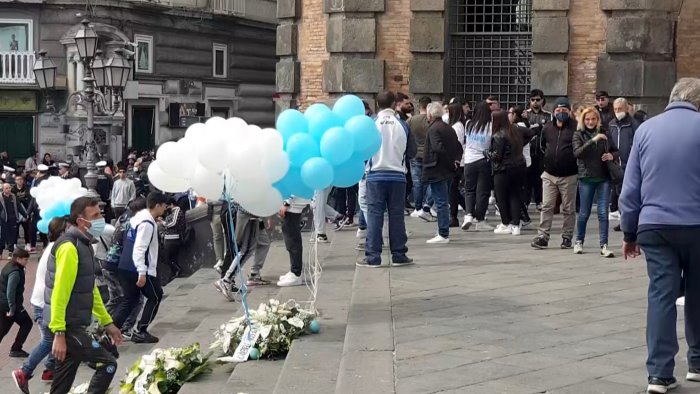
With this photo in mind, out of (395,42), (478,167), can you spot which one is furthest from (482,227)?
(395,42)

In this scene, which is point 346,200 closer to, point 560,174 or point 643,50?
point 560,174

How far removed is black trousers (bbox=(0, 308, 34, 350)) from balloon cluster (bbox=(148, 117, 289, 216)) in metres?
4.97

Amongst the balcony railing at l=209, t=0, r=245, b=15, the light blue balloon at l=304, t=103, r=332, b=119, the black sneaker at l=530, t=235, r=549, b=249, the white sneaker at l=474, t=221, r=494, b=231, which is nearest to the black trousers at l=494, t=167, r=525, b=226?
the white sneaker at l=474, t=221, r=494, b=231

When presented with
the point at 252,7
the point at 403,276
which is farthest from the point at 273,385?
the point at 252,7

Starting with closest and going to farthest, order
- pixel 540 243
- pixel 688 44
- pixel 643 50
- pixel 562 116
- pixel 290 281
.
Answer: pixel 290 281, pixel 562 116, pixel 540 243, pixel 643 50, pixel 688 44

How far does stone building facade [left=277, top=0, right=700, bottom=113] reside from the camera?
1942 centimetres

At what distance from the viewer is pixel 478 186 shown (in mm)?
15867

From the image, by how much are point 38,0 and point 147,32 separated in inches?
152

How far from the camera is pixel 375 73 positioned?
2081cm

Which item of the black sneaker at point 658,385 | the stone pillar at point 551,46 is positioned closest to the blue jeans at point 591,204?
the black sneaker at point 658,385

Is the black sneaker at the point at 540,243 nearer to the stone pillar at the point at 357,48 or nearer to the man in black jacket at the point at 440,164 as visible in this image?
the man in black jacket at the point at 440,164

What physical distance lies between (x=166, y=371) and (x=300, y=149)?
2207 millimetres

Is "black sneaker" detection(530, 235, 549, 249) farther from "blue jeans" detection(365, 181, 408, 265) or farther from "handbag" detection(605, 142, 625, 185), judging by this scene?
"blue jeans" detection(365, 181, 408, 265)

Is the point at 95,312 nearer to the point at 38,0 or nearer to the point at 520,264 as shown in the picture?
the point at 520,264
